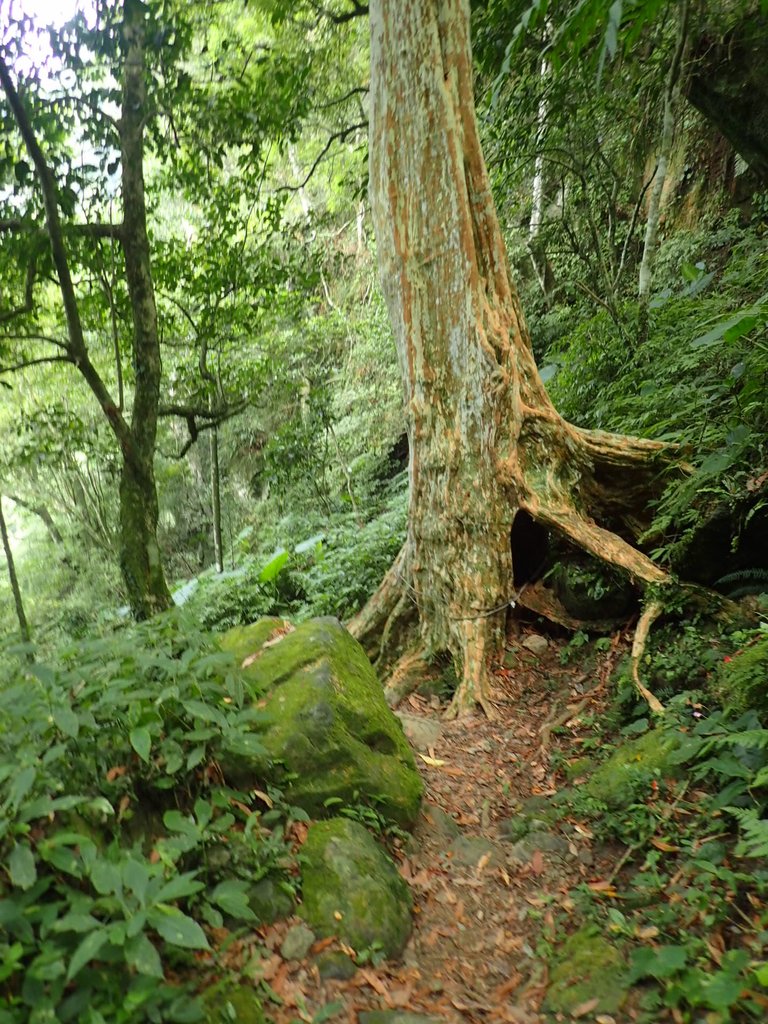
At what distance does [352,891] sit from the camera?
8.87 feet

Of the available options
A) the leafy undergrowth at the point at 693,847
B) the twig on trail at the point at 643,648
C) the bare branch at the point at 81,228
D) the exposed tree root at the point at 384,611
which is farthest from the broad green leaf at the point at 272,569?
the leafy undergrowth at the point at 693,847

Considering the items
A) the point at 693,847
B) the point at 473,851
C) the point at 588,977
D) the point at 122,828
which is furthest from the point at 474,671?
the point at 122,828

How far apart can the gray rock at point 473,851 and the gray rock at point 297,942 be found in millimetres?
1127

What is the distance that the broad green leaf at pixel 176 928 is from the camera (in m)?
1.87

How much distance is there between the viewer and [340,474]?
40.2 feet

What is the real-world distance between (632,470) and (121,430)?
4.90 metres

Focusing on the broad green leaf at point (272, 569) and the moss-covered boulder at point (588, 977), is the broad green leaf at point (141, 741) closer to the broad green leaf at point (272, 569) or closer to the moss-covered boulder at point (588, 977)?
the moss-covered boulder at point (588, 977)

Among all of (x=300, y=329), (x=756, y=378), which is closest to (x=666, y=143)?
(x=756, y=378)

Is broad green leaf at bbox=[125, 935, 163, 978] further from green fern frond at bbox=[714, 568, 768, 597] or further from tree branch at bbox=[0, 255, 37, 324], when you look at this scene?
tree branch at bbox=[0, 255, 37, 324]

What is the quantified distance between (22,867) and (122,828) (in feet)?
2.08

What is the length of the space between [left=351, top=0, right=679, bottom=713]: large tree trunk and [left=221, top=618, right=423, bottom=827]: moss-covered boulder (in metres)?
1.60

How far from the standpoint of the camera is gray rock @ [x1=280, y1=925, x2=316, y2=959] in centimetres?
243

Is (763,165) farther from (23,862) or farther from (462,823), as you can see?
(23,862)

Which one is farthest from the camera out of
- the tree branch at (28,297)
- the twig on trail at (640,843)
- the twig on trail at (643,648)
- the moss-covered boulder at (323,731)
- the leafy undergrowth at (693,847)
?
the tree branch at (28,297)
